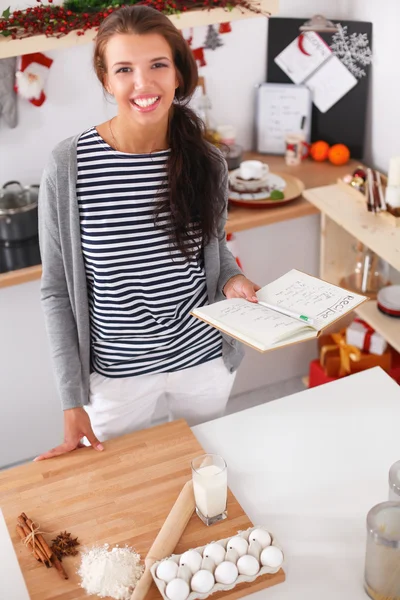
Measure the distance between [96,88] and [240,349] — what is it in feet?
3.98

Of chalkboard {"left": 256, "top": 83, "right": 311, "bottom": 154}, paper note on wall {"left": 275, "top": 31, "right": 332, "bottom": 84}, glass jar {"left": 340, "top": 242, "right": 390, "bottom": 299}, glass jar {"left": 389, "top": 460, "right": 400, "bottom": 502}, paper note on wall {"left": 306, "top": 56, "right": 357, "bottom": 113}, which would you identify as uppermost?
paper note on wall {"left": 275, "top": 31, "right": 332, "bottom": 84}

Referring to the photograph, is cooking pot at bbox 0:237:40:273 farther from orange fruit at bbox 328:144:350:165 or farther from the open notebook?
orange fruit at bbox 328:144:350:165

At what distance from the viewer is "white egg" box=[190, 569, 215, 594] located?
1224mm

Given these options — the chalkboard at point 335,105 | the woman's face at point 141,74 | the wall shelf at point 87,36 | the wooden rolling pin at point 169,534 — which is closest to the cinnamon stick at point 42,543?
the wooden rolling pin at point 169,534

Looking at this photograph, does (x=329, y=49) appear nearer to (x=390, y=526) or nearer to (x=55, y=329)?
(x=55, y=329)

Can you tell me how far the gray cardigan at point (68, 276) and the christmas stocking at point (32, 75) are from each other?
95cm

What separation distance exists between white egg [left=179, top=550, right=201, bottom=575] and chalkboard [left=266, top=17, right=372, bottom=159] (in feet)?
6.30

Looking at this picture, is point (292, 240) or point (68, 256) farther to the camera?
point (292, 240)

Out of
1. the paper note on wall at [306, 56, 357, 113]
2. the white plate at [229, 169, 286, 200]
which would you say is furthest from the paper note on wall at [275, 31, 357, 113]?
the white plate at [229, 169, 286, 200]

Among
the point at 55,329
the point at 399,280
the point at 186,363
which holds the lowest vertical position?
the point at 399,280

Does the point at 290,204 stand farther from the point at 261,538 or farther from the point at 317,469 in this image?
the point at 261,538

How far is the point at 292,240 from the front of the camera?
2.68 m

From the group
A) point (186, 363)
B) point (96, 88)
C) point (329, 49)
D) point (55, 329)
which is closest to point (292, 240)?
point (329, 49)

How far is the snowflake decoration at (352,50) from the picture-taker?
8.55ft
